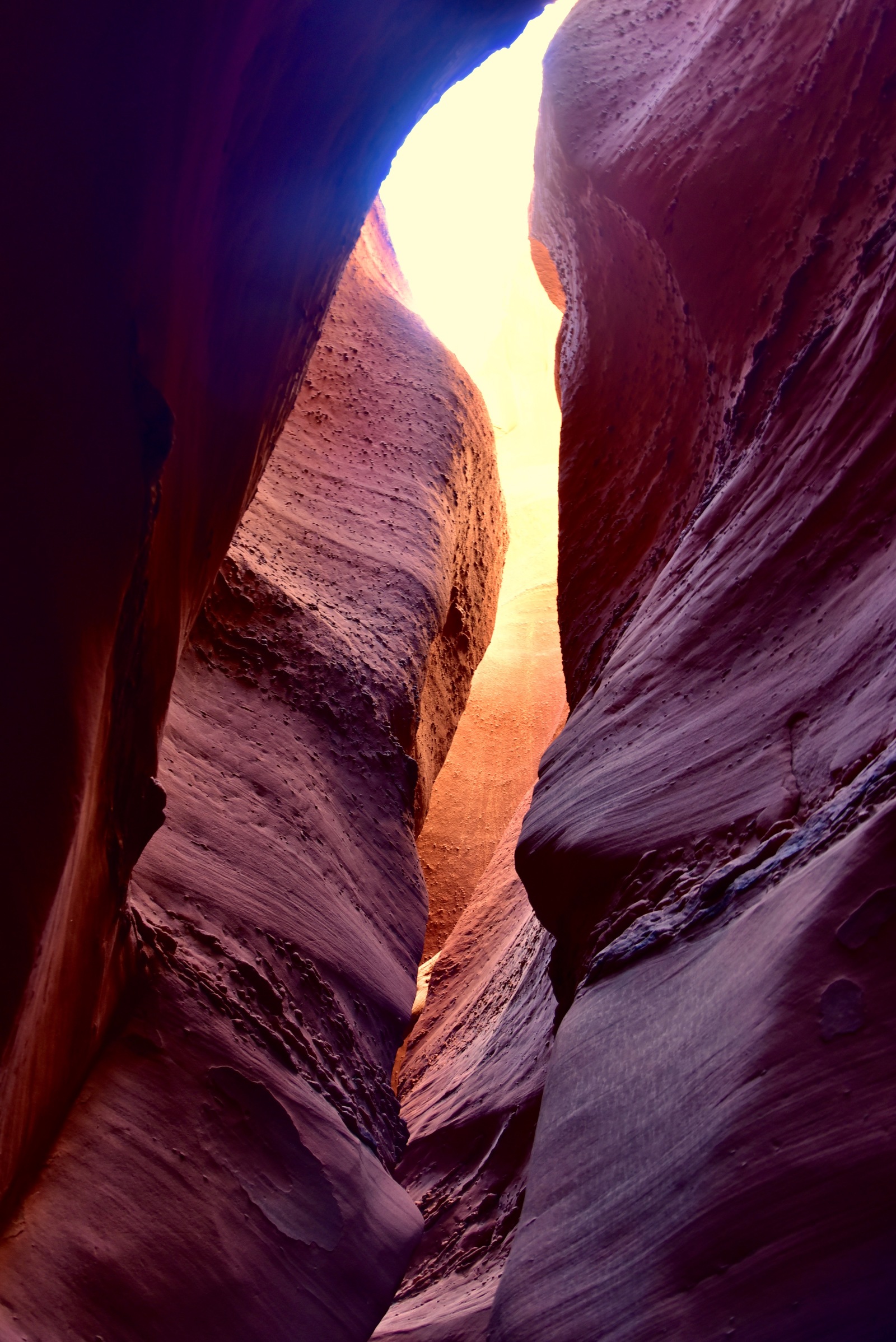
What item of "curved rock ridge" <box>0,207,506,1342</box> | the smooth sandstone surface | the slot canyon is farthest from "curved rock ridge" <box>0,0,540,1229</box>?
the smooth sandstone surface

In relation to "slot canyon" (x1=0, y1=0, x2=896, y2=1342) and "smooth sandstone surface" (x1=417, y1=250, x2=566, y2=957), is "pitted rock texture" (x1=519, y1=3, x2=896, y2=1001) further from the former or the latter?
"smooth sandstone surface" (x1=417, y1=250, x2=566, y2=957)

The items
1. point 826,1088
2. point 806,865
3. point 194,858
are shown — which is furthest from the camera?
point 194,858

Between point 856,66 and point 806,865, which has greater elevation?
point 856,66

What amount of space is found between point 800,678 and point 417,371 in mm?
3195

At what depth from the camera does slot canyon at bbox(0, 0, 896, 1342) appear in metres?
1.14

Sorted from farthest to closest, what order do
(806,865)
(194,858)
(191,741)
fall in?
(191,741)
(194,858)
(806,865)

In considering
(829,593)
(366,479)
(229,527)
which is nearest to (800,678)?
(829,593)

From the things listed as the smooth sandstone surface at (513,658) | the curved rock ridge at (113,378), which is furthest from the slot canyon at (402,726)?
the smooth sandstone surface at (513,658)

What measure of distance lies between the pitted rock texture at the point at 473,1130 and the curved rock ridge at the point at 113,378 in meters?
1.20

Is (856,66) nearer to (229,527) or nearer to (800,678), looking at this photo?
(800,678)

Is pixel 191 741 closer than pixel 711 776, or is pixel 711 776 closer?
pixel 711 776

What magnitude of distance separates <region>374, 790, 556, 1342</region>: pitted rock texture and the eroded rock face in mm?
571

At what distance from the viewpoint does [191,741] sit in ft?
8.08

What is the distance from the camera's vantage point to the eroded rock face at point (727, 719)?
135cm
